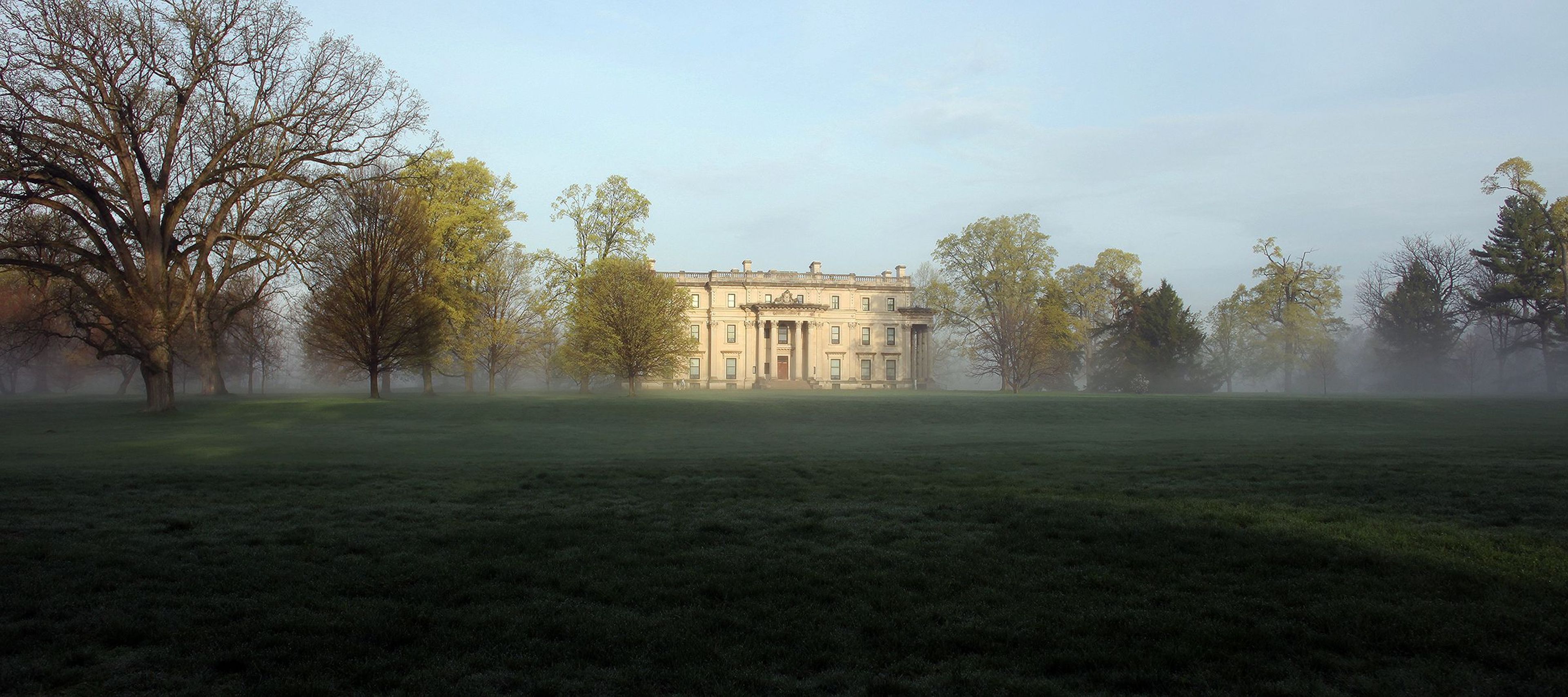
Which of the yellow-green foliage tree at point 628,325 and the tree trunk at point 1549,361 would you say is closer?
the yellow-green foliage tree at point 628,325

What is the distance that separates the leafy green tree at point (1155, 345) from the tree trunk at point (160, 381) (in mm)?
59196

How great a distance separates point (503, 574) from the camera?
24.1 ft

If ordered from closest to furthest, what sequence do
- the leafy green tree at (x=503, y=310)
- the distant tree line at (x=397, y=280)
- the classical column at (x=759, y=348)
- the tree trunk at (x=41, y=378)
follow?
1. the distant tree line at (x=397, y=280)
2. the leafy green tree at (x=503, y=310)
3. the tree trunk at (x=41, y=378)
4. the classical column at (x=759, y=348)

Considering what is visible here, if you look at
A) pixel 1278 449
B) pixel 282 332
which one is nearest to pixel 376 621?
pixel 1278 449

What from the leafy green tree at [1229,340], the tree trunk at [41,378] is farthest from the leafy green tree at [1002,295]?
the tree trunk at [41,378]

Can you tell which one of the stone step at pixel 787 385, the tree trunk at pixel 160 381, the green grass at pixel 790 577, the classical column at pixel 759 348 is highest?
the classical column at pixel 759 348

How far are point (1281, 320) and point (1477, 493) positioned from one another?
6032 centimetres

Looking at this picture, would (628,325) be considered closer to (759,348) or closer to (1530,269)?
(759,348)

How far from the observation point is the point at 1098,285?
67.7m

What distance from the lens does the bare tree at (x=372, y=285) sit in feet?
110

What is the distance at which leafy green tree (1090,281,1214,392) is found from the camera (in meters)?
61.9

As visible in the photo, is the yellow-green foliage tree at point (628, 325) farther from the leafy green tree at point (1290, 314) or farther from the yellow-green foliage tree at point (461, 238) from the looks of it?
the leafy green tree at point (1290, 314)

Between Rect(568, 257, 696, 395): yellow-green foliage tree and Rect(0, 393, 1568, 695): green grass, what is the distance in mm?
27500

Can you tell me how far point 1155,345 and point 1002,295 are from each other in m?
12.9
